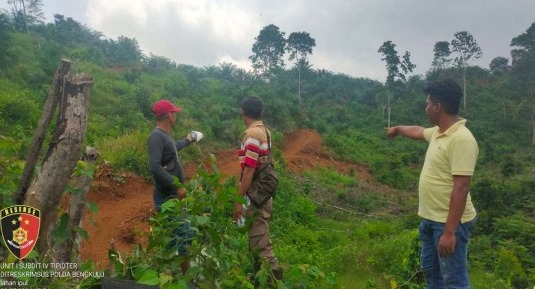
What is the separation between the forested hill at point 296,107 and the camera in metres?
9.34

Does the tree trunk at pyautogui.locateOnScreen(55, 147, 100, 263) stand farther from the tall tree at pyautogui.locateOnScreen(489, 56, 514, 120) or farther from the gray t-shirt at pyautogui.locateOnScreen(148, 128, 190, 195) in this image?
the tall tree at pyautogui.locateOnScreen(489, 56, 514, 120)

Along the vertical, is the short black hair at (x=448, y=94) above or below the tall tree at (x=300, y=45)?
below

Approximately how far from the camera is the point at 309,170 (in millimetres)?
15484

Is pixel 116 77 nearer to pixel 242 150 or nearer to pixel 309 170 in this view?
pixel 309 170

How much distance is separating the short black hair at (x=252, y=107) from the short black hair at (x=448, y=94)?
1316 millimetres

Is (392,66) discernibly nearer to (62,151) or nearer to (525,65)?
(525,65)

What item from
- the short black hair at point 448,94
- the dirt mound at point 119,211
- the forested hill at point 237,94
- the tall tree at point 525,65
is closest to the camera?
the short black hair at point 448,94

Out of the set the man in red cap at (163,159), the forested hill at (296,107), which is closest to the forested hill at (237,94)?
the forested hill at (296,107)

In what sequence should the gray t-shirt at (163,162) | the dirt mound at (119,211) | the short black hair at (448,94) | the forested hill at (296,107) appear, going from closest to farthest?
the short black hair at (448,94)
the gray t-shirt at (163,162)
the dirt mound at (119,211)
the forested hill at (296,107)

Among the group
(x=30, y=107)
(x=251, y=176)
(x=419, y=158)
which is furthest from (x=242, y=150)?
(x=419, y=158)

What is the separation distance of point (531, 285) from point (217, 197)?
14.8 ft

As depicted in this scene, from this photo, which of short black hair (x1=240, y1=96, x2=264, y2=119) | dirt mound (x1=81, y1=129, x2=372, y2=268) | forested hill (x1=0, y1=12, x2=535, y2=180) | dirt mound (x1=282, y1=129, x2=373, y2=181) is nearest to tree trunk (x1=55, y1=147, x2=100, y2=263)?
dirt mound (x1=81, y1=129, x2=372, y2=268)

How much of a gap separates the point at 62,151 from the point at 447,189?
2.05 meters

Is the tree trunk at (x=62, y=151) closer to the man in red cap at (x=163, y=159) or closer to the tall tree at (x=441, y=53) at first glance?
the man in red cap at (x=163, y=159)
